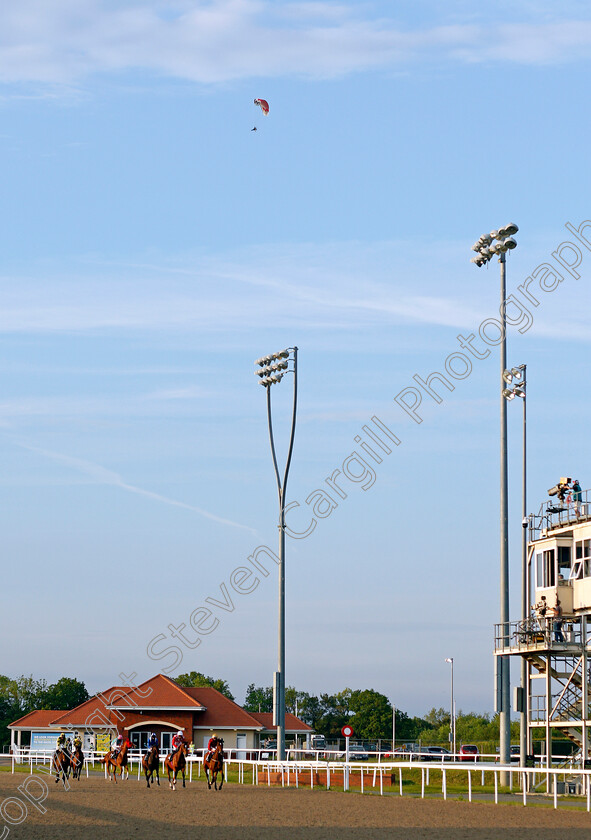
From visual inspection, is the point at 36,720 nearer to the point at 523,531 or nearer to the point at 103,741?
the point at 103,741

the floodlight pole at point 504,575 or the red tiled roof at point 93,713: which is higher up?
the floodlight pole at point 504,575

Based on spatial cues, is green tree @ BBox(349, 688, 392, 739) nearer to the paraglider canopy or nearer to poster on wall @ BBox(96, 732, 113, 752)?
poster on wall @ BBox(96, 732, 113, 752)

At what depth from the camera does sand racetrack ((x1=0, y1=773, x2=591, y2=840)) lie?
64.8 ft

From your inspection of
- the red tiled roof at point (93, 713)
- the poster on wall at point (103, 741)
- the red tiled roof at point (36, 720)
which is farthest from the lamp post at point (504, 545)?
the red tiled roof at point (36, 720)

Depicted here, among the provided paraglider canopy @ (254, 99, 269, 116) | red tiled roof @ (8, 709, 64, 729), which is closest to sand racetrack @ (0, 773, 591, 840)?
paraglider canopy @ (254, 99, 269, 116)

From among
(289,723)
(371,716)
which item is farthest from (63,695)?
(289,723)

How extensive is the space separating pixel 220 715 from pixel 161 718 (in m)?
3.52

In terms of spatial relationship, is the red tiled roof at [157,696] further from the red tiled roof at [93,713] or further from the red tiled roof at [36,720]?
the red tiled roof at [36,720]

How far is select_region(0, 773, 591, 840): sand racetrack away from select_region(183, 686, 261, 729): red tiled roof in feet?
110

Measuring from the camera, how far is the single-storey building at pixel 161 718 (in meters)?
65.1

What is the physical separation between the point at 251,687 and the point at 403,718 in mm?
43464

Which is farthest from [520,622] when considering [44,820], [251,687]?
[251,687]

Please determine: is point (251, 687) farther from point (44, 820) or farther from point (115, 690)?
point (44, 820)

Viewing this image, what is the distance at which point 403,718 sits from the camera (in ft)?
361
